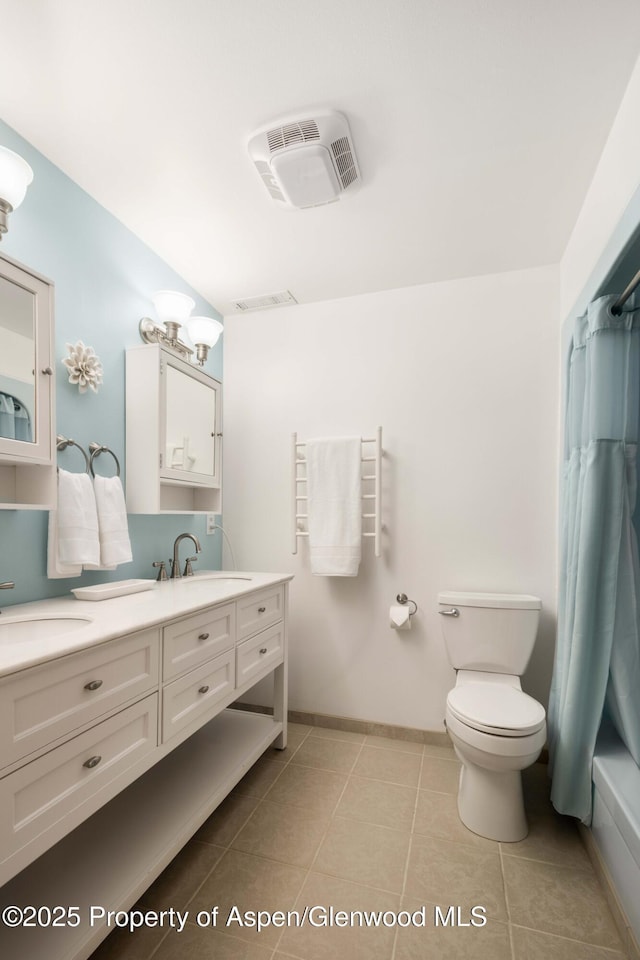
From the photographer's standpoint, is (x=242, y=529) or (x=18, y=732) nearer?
(x=18, y=732)

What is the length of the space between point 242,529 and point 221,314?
1.30 metres

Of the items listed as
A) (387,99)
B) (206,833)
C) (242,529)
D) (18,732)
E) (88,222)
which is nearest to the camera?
(18,732)

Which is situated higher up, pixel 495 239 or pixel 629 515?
pixel 495 239

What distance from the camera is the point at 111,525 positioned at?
1690mm

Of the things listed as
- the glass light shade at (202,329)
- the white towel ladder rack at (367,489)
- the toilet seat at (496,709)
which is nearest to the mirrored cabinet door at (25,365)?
the glass light shade at (202,329)

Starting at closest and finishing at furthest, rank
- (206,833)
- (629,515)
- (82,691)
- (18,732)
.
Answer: (18,732), (82,691), (629,515), (206,833)

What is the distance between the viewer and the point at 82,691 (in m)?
1.06

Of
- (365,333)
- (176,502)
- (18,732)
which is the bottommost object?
(18,732)

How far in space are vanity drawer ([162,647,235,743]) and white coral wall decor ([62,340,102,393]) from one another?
1098 mm

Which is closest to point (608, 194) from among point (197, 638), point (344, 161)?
point (344, 161)

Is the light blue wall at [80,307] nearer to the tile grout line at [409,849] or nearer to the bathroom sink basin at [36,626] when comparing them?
Result: the bathroom sink basin at [36,626]

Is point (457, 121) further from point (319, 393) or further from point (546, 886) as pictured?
point (546, 886)

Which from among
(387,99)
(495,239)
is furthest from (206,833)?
(495,239)

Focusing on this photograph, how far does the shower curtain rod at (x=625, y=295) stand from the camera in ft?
4.31
